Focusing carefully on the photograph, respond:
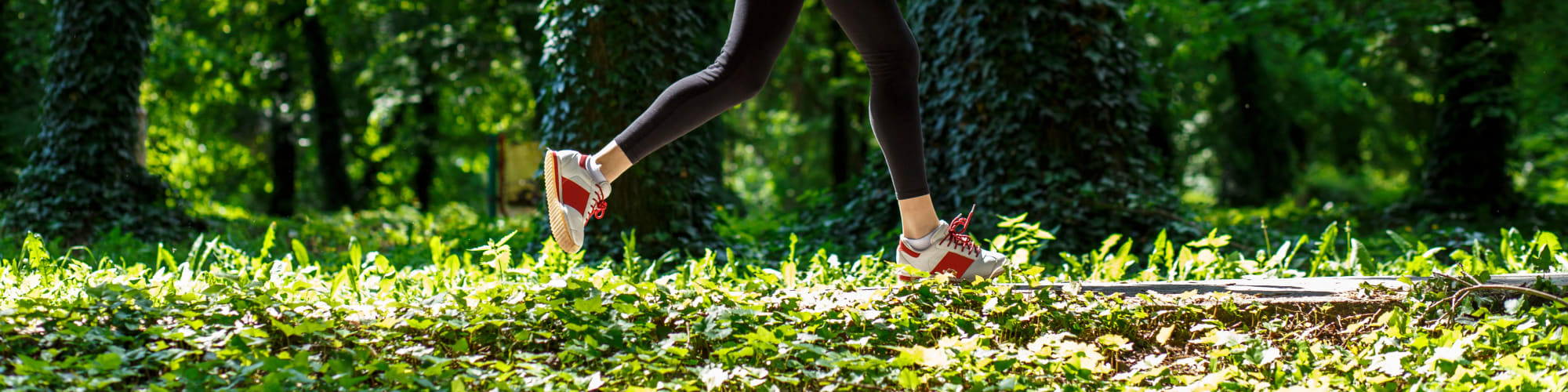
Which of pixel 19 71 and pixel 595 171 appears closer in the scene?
pixel 595 171

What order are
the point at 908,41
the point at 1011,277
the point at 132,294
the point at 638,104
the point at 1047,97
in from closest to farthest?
the point at 132,294
the point at 908,41
the point at 1011,277
the point at 638,104
the point at 1047,97

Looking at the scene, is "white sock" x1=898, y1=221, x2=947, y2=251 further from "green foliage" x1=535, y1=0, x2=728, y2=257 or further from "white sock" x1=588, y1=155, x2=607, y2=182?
"green foliage" x1=535, y1=0, x2=728, y2=257

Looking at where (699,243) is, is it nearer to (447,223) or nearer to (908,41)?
(908,41)

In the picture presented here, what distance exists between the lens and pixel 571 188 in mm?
2730

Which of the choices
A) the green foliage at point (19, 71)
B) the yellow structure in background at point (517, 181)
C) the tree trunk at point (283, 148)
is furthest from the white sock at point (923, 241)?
the tree trunk at point (283, 148)

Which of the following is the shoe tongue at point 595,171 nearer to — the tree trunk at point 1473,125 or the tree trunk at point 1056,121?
the tree trunk at point 1056,121

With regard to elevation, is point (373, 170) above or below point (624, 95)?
below

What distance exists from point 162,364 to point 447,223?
6868 mm

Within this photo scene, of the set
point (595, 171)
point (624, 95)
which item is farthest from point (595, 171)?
point (624, 95)

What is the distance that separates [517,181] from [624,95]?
284 inches

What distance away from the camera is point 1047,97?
5141 millimetres

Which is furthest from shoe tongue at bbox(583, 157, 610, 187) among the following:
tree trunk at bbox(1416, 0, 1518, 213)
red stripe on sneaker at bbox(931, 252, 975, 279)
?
tree trunk at bbox(1416, 0, 1518, 213)

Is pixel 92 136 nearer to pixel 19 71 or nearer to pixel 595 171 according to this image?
pixel 19 71

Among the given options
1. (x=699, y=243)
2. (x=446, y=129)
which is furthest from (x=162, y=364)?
(x=446, y=129)
